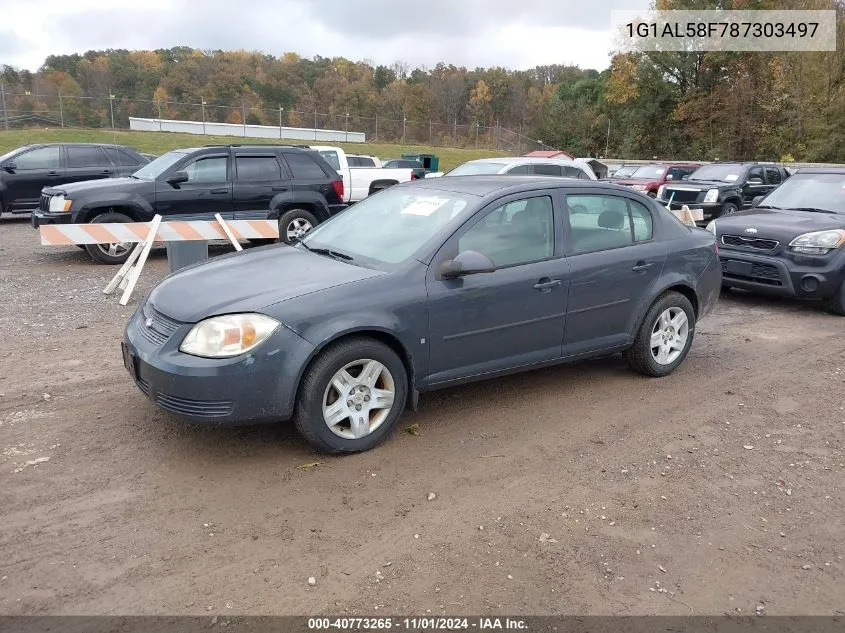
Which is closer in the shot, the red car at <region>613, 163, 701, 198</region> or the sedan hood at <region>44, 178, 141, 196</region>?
the sedan hood at <region>44, 178, 141, 196</region>

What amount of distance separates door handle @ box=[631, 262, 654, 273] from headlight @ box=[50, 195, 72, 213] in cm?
835

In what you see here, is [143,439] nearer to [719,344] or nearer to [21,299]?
[21,299]

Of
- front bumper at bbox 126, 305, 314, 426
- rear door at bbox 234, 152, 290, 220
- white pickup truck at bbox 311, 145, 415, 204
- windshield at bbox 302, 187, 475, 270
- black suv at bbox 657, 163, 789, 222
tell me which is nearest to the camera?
front bumper at bbox 126, 305, 314, 426

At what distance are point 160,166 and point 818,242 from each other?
9242 mm

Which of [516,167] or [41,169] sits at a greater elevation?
[516,167]

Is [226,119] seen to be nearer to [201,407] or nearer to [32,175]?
[32,175]

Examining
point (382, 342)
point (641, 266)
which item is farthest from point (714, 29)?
point (382, 342)

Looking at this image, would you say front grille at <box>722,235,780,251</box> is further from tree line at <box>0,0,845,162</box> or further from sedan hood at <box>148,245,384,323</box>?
tree line at <box>0,0,845,162</box>

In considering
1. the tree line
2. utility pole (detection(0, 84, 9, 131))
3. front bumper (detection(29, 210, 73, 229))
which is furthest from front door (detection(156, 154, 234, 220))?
the tree line

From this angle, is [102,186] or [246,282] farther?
[102,186]

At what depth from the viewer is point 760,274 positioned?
27.6 ft

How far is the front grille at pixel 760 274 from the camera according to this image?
8273 mm

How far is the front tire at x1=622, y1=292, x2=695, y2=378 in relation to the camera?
5.62 metres

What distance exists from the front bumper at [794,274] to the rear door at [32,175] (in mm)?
13201
